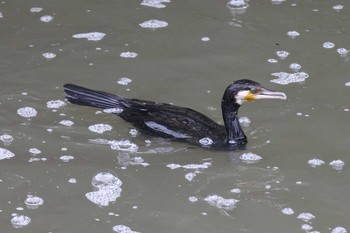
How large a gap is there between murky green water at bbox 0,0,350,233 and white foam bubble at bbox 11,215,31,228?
11 mm

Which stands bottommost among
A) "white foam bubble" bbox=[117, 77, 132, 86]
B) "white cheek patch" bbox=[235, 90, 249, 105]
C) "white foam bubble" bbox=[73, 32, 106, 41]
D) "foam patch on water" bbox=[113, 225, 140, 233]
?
"white foam bubble" bbox=[73, 32, 106, 41]

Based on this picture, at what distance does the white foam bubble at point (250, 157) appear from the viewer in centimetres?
706

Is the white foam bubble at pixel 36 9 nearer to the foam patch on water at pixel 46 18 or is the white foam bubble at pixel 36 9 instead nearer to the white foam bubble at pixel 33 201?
the foam patch on water at pixel 46 18

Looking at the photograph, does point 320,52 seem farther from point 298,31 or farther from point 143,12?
point 143,12

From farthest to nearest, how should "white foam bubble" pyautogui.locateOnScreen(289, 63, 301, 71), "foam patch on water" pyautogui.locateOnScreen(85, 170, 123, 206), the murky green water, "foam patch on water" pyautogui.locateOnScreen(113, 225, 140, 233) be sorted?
"white foam bubble" pyautogui.locateOnScreen(289, 63, 301, 71) → "foam patch on water" pyautogui.locateOnScreen(85, 170, 123, 206) → the murky green water → "foam patch on water" pyautogui.locateOnScreen(113, 225, 140, 233)

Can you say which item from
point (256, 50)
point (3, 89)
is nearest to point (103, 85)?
point (3, 89)

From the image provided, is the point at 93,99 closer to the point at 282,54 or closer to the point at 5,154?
the point at 5,154

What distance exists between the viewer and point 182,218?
6.14m

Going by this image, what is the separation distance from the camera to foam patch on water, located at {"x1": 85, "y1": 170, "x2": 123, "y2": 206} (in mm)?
6379

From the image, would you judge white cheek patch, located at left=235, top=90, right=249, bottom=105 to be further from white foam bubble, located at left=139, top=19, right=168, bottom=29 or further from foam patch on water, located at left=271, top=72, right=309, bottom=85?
white foam bubble, located at left=139, top=19, right=168, bottom=29

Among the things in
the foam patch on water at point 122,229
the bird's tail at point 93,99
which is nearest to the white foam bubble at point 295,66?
the bird's tail at point 93,99

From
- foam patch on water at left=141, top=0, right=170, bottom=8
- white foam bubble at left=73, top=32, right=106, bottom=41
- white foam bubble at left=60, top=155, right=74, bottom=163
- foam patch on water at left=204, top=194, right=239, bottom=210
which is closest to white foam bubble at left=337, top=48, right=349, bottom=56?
foam patch on water at left=141, top=0, right=170, bottom=8

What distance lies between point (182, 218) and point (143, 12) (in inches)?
162

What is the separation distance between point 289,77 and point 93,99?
1871 millimetres
